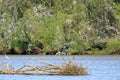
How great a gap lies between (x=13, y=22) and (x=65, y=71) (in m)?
64.2

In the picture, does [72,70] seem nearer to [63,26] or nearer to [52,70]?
[52,70]

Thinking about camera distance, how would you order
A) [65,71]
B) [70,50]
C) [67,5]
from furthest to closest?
[67,5], [70,50], [65,71]

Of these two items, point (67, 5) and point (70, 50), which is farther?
point (67, 5)

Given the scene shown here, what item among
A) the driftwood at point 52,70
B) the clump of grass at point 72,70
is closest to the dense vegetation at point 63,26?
the driftwood at point 52,70

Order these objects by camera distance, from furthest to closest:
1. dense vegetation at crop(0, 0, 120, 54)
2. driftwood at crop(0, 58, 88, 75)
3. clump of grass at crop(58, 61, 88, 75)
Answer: dense vegetation at crop(0, 0, 120, 54) < driftwood at crop(0, 58, 88, 75) < clump of grass at crop(58, 61, 88, 75)

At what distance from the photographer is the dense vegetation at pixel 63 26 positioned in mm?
113938

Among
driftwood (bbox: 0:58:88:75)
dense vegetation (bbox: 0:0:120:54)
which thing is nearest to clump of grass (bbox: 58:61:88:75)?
driftwood (bbox: 0:58:88:75)

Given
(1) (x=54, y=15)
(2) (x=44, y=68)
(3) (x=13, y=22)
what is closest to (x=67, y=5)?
(1) (x=54, y=15)

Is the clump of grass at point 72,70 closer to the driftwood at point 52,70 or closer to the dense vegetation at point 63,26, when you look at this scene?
the driftwood at point 52,70

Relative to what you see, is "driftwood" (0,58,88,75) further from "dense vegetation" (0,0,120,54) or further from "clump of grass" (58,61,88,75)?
"dense vegetation" (0,0,120,54)

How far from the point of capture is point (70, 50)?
113 metres

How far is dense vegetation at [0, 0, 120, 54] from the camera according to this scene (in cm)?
11394

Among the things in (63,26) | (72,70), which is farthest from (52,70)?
(63,26)

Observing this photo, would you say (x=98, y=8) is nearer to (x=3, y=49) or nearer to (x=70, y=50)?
(x=70, y=50)
